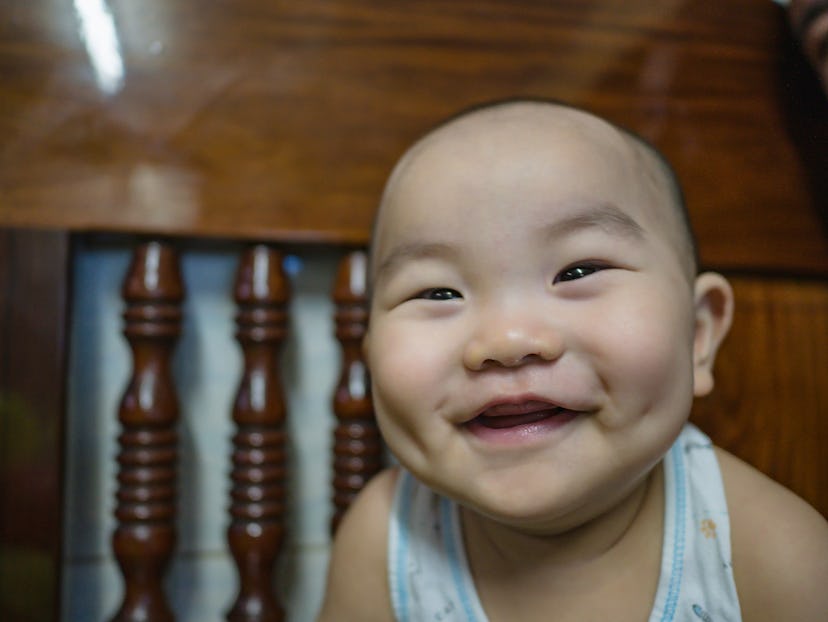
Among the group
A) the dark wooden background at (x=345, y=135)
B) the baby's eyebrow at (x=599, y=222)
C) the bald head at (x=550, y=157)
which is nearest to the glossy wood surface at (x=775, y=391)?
the dark wooden background at (x=345, y=135)

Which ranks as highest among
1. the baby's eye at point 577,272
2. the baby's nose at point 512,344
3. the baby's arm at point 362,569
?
the baby's eye at point 577,272

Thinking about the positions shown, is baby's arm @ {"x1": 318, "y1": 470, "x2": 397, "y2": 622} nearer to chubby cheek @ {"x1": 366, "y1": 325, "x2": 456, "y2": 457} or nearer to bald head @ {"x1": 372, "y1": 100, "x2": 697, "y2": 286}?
chubby cheek @ {"x1": 366, "y1": 325, "x2": 456, "y2": 457}

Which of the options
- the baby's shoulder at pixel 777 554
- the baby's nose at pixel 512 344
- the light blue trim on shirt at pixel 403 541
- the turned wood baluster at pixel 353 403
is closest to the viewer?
the baby's nose at pixel 512 344

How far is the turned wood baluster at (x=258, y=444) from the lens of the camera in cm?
87

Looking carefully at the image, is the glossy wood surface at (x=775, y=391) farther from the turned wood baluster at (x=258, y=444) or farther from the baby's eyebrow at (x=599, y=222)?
the turned wood baluster at (x=258, y=444)

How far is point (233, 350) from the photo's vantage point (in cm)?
99

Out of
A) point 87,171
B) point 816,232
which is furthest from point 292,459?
point 816,232

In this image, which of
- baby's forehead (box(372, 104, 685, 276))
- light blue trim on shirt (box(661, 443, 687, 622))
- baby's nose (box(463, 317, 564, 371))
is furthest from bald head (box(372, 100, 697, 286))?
light blue trim on shirt (box(661, 443, 687, 622))

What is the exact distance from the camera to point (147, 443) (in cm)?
85

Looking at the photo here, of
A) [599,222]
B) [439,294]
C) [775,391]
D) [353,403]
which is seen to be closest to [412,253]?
[439,294]

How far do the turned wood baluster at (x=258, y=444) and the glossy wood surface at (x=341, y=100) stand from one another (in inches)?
2.5

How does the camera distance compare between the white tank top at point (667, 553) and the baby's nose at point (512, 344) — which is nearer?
the baby's nose at point (512, 344)

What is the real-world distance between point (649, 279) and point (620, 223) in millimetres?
52

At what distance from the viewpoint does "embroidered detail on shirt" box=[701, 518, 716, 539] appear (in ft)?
2.35
